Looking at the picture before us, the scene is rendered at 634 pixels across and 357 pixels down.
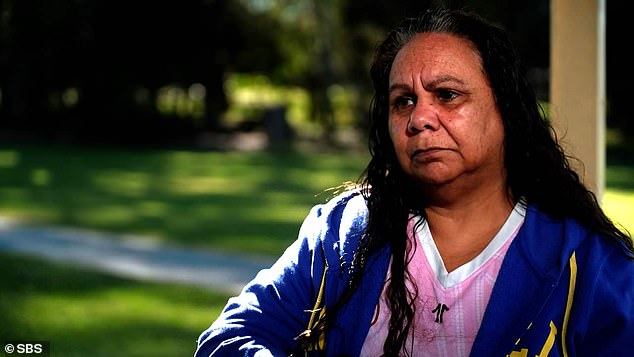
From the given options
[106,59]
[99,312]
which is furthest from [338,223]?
[106,59]

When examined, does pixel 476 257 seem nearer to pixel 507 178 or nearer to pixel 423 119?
pixel 507 178

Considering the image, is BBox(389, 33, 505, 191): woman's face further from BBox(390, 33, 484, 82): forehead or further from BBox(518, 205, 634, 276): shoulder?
BBox(518, 205, 634, 276): shoulder

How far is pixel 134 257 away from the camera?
30.1 ft

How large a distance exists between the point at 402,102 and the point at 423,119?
0.09m

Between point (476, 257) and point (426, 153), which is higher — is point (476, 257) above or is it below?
below

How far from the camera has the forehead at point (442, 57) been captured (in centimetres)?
222

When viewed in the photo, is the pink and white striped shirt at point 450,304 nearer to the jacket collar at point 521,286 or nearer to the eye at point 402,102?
the jacket collar at point 521,286

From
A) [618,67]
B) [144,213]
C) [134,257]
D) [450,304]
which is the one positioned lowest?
[450,304]

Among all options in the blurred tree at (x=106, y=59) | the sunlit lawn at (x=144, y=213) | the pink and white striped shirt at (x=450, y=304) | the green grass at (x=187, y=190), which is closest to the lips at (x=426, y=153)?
the pink and white striped shirt at (x=450, y=304)

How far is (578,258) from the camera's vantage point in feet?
6.88

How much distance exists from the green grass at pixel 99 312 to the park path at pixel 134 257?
26 cm

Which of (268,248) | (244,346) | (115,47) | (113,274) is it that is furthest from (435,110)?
(115,47)

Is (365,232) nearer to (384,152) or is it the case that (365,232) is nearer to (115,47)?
(384,152)

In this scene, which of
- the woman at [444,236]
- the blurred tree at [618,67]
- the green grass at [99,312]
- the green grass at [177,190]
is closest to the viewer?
the woman at [444,236]
